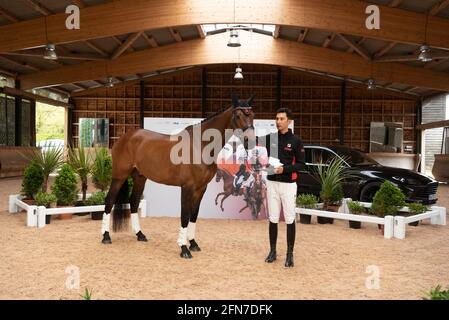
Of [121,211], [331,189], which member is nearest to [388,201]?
A: [331,189]

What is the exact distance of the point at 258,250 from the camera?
526cm

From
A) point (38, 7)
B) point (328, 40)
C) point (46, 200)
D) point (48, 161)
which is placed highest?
point (328, 40)

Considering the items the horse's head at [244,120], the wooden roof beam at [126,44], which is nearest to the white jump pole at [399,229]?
the horse's head at [244,120]

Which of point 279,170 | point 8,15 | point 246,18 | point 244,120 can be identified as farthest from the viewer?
point 8,15

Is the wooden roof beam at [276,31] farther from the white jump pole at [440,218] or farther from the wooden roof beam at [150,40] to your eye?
the white jump pole at [440,218]

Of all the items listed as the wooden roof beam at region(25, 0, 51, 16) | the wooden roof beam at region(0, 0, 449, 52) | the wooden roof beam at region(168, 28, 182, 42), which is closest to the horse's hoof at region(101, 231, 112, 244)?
the wooden roof beam at region(0, 0, 449, 52)

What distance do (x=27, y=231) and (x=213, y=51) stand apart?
1099 centimetres

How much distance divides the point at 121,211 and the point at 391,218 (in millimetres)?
3881

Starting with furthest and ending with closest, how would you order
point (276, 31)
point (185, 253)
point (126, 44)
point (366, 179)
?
point (276, 31) < point (126, 44) < point (366, 179) < point (185, 253)

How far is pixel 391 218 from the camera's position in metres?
6.33

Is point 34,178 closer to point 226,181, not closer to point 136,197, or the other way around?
point 136,197

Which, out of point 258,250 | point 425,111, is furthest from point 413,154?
point 258,250

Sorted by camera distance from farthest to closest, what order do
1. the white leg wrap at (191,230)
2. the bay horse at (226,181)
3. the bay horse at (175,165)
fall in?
the bay horse at (226,181) < the white leg wrap at (191,230) < the bay horse at (175,165)

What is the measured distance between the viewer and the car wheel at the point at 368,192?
8.48 meters
